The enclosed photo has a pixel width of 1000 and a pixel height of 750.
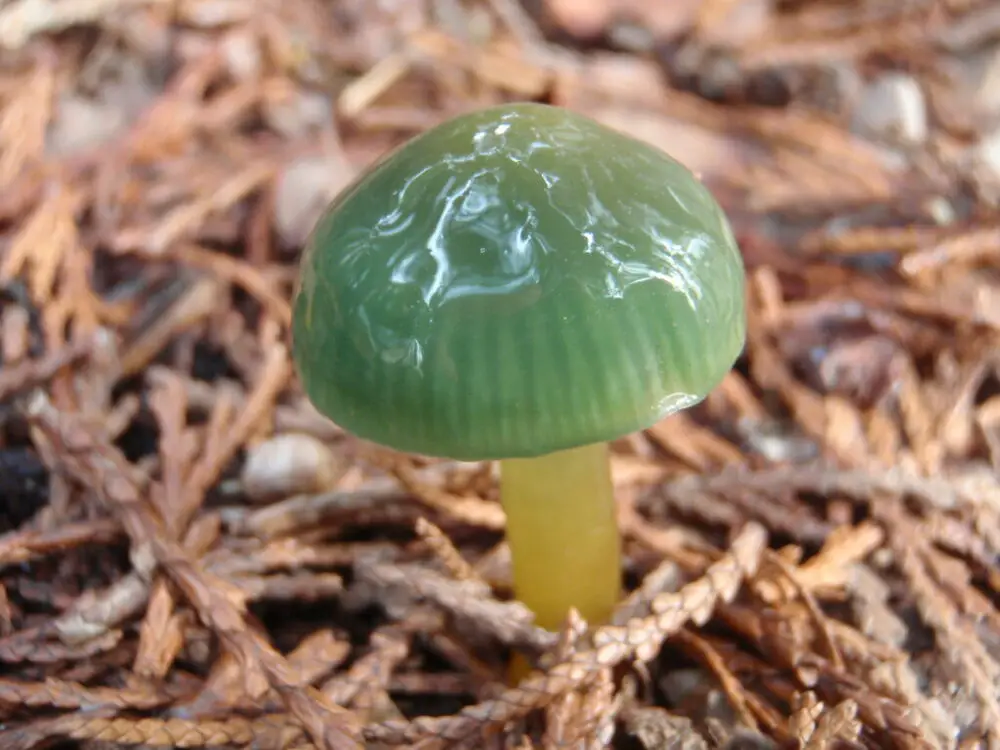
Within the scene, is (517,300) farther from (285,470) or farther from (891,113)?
(891,113)

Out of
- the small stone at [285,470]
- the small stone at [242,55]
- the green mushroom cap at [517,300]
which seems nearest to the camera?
the green mushroom cap at [517,300]

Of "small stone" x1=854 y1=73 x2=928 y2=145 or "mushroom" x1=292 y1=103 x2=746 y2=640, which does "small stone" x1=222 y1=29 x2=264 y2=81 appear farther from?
"small stone" x1=854 y1=73 x2=928 y2=145

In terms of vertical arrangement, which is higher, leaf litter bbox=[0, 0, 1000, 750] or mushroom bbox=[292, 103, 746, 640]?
mushroom bbox=[292, 103, 746, 640]

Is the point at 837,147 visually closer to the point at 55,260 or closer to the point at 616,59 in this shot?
the point at 616,59

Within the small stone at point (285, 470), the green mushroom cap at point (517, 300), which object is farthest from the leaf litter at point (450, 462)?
the green mushroom cap at point (517, 300)

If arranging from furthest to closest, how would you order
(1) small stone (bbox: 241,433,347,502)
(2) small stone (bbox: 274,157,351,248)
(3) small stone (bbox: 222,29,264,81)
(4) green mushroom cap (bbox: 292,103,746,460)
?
(3) small stone (bbox: 222,29,264,81), (2) small stone (bbox: 274,157,351,248), (1) small stone (bbox: 241,433,347,502), (4) green mushroom cap (bbox: 292,103,746,460)

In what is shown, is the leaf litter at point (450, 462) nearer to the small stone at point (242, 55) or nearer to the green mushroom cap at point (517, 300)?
the small stone at point (242, 55)

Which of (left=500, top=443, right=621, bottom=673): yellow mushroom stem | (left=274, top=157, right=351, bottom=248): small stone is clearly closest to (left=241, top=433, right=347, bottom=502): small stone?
(left=500, top=443, right=621, bottom=673): yellow mushroom stem
